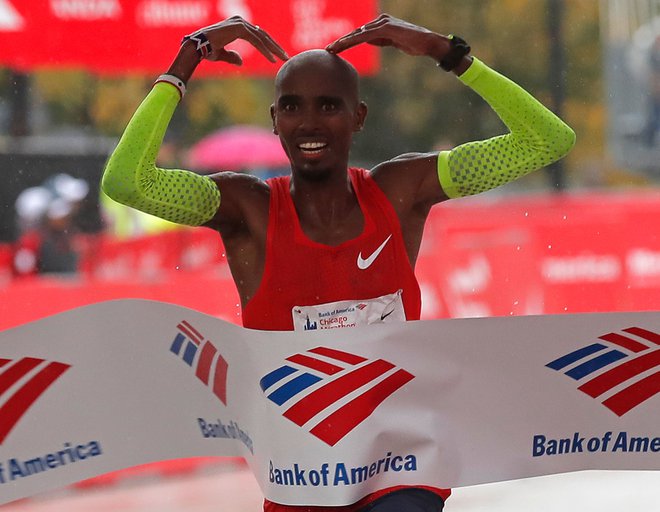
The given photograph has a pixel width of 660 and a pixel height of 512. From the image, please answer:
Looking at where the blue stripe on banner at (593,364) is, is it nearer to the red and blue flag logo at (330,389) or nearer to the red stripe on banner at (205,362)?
the red and blue flag logo at (330,389)

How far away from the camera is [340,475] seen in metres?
2.73

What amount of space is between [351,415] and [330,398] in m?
0.06

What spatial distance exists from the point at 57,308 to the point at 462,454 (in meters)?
4.68

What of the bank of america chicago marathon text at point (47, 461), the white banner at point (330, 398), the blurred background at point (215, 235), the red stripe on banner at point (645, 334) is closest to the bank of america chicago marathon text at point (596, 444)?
the white banner at point (330, 398)

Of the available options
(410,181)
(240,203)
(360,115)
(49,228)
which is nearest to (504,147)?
(410,181)

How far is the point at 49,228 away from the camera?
34.6ft

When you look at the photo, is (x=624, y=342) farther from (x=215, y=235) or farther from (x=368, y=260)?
(x=215, y=235)

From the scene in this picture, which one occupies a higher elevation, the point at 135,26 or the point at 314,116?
the point at 135,26

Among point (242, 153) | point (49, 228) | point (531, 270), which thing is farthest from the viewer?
point (242, 153)

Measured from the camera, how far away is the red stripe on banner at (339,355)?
272cm

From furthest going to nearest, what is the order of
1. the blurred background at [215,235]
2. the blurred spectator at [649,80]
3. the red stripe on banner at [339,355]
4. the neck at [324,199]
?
the blurred spectator at [649,80]
the blurred background at [215,235]
the neck at [324,199]
the red stripe on banner at [339,355]

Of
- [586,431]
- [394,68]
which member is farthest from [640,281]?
[394,68]

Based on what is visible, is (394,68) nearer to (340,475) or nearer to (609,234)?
(609,234)

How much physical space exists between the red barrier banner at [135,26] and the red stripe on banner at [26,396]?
6.83m
